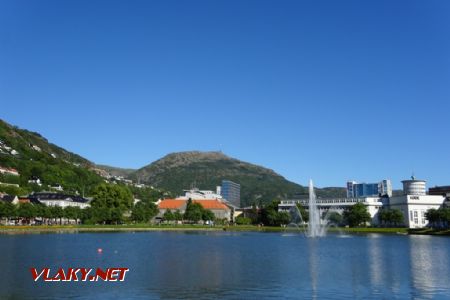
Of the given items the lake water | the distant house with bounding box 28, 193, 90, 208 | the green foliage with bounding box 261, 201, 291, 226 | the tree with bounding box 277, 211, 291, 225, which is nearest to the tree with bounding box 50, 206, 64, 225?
the distant house with bounding box 28, 193, 90, 208

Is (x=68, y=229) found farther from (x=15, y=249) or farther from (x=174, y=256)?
(x=174, y=256)

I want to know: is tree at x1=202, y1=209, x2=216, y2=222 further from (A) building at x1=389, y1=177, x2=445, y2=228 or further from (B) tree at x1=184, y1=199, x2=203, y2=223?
(A) building at x1=389, y1=177, x2=445, y2=228

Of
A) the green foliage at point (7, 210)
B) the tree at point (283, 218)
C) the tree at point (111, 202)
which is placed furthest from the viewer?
the tree at point (283, 218)

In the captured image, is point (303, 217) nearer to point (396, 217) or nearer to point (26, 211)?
point (396, 217)

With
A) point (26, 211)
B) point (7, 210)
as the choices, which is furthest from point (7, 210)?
point (26, 211)

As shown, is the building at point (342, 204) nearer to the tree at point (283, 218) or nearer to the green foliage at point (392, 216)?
the green foliage at point (392, 216)

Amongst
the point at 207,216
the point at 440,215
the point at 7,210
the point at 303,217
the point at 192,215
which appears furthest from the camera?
the point at 303,217

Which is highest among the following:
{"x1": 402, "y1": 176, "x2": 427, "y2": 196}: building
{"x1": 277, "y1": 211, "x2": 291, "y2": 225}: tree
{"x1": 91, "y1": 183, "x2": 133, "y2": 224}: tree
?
{"x1": 402, "y1": 176, "x2": 427, "y2": 196}: building

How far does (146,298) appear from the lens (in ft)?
78.9

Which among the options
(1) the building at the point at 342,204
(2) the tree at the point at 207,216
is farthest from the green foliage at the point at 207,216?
(1) the building at the point at 342,204

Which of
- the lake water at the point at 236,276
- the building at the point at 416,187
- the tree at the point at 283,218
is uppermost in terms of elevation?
the building at the point at 416,187

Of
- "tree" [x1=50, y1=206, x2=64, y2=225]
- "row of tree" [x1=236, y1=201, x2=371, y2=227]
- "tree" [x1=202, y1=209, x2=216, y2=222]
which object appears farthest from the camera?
"tree" [x1=202, y1=209, x2=216, y2=222]

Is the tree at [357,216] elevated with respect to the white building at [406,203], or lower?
lower

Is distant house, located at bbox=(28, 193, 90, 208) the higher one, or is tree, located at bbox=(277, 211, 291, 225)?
distant house, located at bbox=(28, 193, 90, 208)
